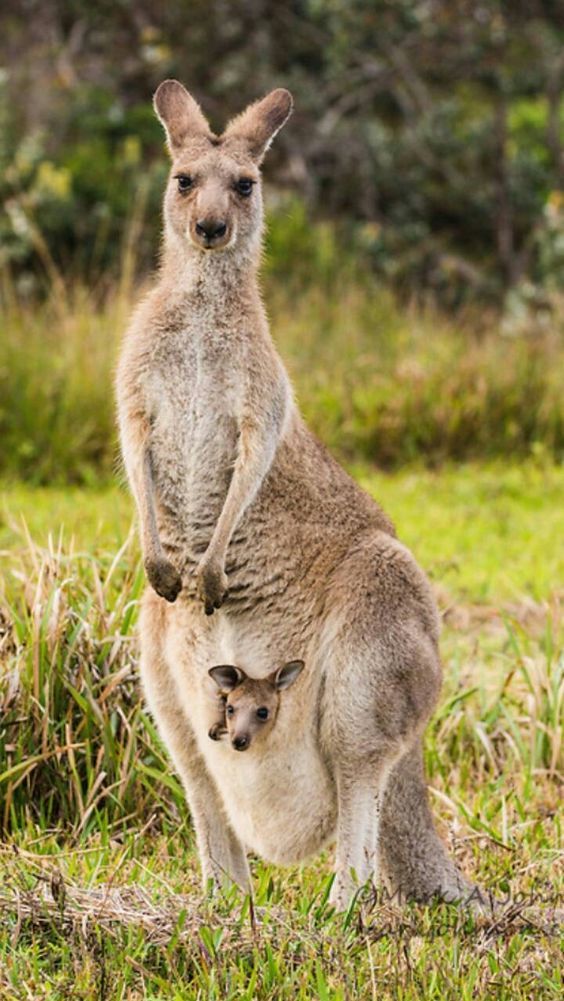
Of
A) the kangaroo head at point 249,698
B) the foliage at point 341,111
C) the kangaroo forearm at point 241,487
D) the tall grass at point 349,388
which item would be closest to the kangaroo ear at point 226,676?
the kangaroo head at point 249,698

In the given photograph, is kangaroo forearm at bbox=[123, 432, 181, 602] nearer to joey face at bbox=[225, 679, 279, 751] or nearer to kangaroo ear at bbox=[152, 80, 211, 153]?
joey face at bbox=[225, 679, 279, 751]

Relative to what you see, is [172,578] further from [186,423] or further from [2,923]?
[2,923]

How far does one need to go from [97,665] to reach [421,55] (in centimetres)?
1244

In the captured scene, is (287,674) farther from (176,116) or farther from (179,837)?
(176,116)

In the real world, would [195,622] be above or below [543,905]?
above

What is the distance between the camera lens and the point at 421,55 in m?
16.0

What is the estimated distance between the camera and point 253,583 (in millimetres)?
3758

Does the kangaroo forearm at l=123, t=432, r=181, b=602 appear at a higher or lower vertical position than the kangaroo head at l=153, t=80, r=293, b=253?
lower

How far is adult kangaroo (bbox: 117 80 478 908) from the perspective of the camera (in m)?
3.62

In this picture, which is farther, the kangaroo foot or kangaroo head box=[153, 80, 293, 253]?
kangaroo head box=[153, 80, 293, 253]

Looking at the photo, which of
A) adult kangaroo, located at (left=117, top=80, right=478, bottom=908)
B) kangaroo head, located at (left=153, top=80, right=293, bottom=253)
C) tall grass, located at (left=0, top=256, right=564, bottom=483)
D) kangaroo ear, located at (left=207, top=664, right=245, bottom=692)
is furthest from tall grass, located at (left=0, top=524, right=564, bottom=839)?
tall grass, located at (left=0, top=256, right=564, bottom=483)

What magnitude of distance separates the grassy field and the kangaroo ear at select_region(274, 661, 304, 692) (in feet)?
1.61

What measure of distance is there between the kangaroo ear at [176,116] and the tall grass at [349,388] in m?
5.73

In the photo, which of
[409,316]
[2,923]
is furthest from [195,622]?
[409,316]
